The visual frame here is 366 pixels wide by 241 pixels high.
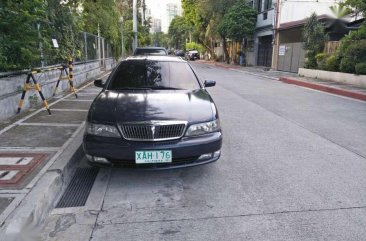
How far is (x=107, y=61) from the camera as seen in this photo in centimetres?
2636

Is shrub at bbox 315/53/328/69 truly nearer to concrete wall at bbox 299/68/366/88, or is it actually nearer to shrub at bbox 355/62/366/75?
concrete wall at bbox 299/68/366/88

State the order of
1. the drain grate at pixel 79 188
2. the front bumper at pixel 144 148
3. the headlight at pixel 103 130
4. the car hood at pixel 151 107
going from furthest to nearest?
1. the car hood at pixel 151 107
2. the headlight at pixel 103 130
3. the front bumper at pixel 144 148
4. the drain grate at pixel 79 188

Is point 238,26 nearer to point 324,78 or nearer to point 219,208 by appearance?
point 324,78

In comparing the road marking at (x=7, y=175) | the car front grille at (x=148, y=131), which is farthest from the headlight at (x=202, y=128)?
the road marking at (x=7, y=175)

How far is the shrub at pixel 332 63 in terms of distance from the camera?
16.7m

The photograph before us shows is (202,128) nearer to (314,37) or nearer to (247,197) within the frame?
(247,197)

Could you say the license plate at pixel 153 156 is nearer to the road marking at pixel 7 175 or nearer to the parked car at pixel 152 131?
the parked car at pixel 152 131

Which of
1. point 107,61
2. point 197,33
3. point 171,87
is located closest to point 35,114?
point 171,87

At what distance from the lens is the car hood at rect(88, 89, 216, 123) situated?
4.21m

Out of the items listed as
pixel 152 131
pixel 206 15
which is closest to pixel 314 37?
pixel 152 131

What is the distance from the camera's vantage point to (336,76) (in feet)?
53.8

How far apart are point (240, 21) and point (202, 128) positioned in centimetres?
2845

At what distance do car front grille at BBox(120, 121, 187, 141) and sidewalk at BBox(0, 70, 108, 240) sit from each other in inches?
39.2

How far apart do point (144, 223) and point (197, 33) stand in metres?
44.8
